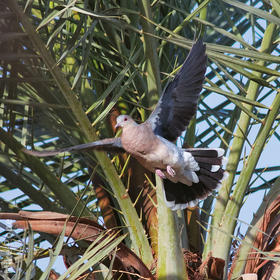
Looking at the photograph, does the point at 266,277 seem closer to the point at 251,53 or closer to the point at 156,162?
the point at 156,162

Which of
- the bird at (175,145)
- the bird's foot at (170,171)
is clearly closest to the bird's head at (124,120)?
the bird at (175,145)

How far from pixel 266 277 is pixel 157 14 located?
1.41 m

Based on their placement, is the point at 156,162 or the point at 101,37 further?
the point at 101,37

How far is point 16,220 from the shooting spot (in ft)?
7.29

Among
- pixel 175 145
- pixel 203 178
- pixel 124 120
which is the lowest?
pixel 203 178

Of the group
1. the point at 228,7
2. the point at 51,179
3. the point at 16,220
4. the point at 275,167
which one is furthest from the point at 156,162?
the point at 228,7

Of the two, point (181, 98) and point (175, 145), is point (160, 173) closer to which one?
point (175, 145)

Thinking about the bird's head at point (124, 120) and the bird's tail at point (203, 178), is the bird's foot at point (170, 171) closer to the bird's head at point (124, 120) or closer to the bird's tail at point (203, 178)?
the bird's tail at point (203, 178)

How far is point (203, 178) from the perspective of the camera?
8.89 feet

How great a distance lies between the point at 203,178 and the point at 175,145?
0.28m

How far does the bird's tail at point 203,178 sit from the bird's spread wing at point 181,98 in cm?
14

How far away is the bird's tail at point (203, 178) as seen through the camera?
2609 millimetres

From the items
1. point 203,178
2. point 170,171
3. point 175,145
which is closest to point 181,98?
point 175,145

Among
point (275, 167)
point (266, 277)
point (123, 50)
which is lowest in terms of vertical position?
point (266, 277)
